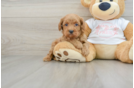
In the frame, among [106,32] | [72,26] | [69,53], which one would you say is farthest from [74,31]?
[106,32]

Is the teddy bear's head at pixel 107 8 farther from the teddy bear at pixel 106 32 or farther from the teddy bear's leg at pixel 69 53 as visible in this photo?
the teddy bear's leg at pixel 69 53

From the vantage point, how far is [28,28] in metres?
1.20

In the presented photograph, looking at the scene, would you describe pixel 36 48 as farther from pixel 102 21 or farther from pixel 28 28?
pixel 102 21

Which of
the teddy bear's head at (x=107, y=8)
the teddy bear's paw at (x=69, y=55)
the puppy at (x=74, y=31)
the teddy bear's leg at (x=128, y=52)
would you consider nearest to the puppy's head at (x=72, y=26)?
the puppy at (x=74, y=31)

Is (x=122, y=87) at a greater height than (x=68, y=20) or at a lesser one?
lesser

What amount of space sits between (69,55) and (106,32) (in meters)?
0.39

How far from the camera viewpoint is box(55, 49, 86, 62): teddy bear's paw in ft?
2.56

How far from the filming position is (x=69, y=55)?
786 millimetres

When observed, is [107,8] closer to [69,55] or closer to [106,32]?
[106,32]

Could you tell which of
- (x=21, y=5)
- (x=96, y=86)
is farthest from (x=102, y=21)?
(x=21, y=5)

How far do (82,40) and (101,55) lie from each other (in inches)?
9.1

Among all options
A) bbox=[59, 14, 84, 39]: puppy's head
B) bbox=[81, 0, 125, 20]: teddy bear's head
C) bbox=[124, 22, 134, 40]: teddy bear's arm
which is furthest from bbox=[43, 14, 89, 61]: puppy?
bbox=[124, 22, 134, 40]: teddy bear's arm

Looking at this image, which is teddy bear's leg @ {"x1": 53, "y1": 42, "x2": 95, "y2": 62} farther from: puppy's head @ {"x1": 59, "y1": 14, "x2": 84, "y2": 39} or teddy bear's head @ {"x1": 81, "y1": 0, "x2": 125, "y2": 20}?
teddy bear's head @ {"x1": 81, "y1": 0, "x2": 125, "y2": 20}

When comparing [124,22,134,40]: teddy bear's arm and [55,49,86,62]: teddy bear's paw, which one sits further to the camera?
[124,22,134,40]: teddy bear's arm
